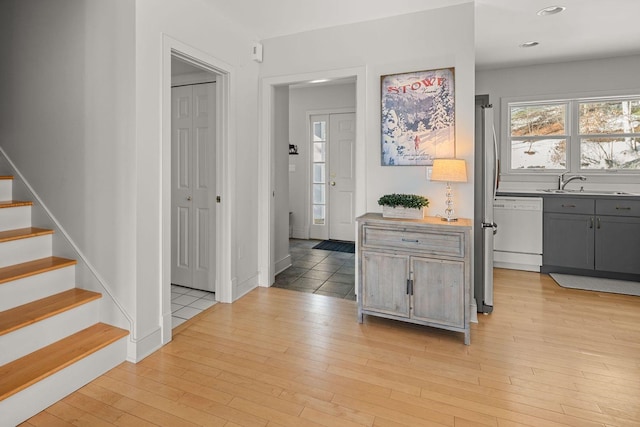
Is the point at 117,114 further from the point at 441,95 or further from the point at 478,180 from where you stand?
the point at 478,180

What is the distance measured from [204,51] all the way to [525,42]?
333 centimetres

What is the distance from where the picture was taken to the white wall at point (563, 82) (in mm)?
4246

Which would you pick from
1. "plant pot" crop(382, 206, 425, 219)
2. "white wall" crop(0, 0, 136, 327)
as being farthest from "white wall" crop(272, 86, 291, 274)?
"white wall" crop(0, 0, 136, 327)

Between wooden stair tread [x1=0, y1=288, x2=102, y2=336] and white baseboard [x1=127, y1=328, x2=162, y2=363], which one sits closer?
wooden stair tread [x1=0, y1=288, x2=102, y2=336]

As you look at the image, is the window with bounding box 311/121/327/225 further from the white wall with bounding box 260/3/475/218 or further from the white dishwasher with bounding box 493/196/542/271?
the white dishwasher with bounding box 493/196/542/271

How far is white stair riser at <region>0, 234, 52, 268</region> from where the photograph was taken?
227 centimetres

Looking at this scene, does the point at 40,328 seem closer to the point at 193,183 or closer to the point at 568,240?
the point at 193,183

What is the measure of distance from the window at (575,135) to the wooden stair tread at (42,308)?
4961mm

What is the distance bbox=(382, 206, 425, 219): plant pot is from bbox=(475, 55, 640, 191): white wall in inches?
106

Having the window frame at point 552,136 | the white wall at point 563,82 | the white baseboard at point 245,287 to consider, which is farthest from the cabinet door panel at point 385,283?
the window frame at point 552,136

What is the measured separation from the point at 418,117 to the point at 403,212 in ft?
2.82

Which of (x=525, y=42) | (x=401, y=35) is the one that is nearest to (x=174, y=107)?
(x=401, y=35)

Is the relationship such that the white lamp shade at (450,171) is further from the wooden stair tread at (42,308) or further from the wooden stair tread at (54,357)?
the wooden stair tread at (42,308)

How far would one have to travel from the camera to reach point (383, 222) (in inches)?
106
